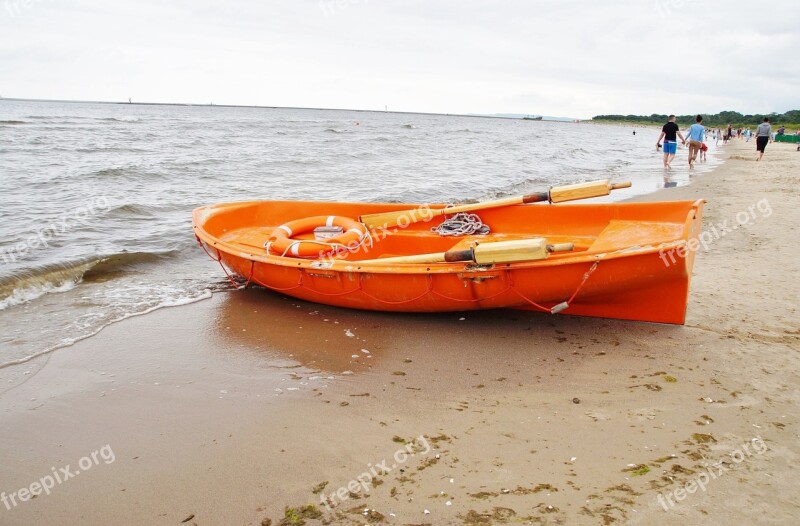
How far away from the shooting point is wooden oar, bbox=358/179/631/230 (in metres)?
6.71

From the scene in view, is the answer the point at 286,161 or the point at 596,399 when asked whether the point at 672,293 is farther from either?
the point at 286,161

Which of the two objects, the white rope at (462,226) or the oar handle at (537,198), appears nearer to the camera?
the oar handle at (537,198)

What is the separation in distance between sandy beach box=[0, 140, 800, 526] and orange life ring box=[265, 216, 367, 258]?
0.81 m

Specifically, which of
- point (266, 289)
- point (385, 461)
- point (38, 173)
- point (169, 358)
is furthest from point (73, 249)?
point (38, 173)

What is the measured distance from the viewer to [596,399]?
4.34 m

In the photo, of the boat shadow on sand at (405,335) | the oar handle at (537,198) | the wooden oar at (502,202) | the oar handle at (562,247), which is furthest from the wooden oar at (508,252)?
the oar handle at (537,198)

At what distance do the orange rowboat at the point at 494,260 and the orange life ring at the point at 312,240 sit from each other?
0.05ft

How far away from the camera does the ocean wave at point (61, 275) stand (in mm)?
7562

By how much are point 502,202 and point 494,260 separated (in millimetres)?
2330

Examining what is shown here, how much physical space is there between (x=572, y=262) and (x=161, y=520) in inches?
156

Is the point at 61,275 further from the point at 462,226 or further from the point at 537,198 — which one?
the point at 537,198

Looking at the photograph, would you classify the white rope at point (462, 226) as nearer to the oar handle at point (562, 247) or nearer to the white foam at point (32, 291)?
the oar handle at point (562, 247)

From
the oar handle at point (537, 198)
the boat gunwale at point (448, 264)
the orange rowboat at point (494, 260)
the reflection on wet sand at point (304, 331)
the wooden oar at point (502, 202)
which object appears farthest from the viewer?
the oar handle at point (537, 198)

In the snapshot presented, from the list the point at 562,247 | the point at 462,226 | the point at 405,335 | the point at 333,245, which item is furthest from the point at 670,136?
the point at 405,335
